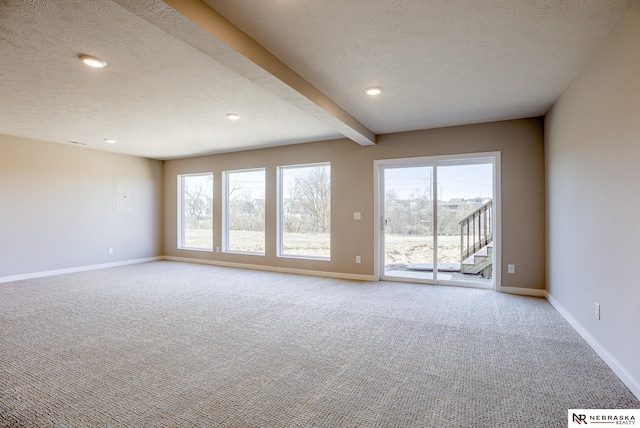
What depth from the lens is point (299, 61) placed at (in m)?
2.77

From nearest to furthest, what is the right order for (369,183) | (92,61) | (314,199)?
(92,61), (369,183), (314,199)

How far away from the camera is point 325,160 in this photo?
19.1 ft

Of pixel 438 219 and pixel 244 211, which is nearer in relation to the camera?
pixel 438 219

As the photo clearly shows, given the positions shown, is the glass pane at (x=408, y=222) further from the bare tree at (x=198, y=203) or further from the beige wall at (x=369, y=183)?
the bare tree at (x=198, y=203)

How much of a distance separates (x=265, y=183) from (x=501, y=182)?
416 cm

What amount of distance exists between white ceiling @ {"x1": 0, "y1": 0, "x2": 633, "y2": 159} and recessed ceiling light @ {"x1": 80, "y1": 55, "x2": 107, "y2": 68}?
0.26 feet

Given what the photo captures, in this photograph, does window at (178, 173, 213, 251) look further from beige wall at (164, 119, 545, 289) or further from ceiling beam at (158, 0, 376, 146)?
ceiling beam at (158, 0, 376, 146)

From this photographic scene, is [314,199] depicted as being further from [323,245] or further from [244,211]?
[244,211]

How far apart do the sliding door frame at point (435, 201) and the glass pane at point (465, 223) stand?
125 mm

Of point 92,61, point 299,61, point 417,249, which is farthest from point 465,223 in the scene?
point 92,61

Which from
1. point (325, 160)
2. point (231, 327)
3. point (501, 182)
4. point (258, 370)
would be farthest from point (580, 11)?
point (325, 160)

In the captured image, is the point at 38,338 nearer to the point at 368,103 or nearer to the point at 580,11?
the point at 368,103

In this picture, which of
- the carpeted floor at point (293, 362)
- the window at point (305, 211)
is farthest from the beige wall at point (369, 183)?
the carpeted floor at point (293, 362)

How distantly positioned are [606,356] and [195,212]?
24.1 feet
